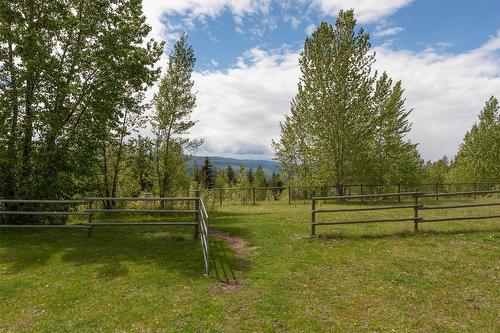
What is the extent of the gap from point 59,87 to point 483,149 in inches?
1748

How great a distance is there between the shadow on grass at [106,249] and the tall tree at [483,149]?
39.4 m

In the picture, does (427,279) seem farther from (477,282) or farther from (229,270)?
(229,270)

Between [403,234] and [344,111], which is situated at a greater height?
[344,111]

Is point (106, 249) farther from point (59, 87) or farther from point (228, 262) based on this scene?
point (59, 87)

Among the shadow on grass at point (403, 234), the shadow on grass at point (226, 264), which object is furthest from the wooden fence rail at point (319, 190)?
the shadow on grass at point (226, 264)

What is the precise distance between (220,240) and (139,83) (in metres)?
10.5

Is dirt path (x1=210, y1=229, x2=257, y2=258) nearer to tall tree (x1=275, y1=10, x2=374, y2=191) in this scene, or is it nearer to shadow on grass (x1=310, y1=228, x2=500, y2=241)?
shadow on grass (x1=310, y1=228, x2=500, y2=241)

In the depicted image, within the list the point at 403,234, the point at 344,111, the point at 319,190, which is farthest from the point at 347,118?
the point at 403,234

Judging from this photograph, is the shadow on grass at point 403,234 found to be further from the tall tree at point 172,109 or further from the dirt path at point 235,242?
the tall tree at point 172,109

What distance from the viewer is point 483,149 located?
4000 cm

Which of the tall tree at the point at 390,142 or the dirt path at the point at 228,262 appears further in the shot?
the tall tree at the point at 390,142

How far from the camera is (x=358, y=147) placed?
2981 cm

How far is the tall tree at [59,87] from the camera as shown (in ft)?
51.0

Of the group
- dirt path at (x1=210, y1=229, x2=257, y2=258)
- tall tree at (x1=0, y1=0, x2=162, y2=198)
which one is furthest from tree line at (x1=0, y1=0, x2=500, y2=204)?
dirt path at (x1=210, y1=229, x2=257, y2=258)
